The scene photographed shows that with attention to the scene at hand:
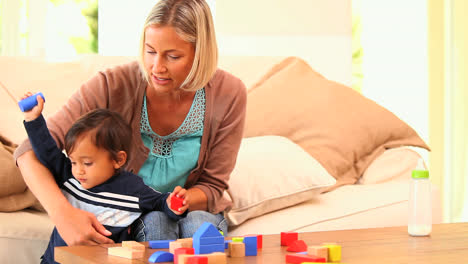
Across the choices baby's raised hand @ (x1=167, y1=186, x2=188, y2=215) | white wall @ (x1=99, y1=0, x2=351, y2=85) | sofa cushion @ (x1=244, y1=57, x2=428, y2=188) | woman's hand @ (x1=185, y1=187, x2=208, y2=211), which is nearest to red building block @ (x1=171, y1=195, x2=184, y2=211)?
baby's raised hand @ (x1=167, y1=186, x2=188, y2=215)

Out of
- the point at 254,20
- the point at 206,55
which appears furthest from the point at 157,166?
the point at 254,20

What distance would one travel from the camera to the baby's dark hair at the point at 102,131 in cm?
138

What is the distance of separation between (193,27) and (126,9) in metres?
2.21

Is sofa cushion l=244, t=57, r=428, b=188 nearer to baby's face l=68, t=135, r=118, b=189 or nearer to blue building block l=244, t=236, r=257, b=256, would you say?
baby's face l=68, t=135, r=118, b=189

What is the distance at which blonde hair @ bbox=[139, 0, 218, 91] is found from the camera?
1.49 metres

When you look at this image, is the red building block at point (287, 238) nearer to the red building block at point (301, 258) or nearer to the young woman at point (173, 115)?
the red building block at point (301, 258)

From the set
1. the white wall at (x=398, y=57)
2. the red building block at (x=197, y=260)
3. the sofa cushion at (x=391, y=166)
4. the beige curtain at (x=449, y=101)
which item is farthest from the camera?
the white wall at (x=398, y=57)

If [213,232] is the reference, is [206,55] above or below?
above

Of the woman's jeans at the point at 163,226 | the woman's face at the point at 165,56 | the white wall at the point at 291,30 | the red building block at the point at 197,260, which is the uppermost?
the white wall at the point at 291,30

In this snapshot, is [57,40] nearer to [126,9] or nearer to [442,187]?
[126,9]

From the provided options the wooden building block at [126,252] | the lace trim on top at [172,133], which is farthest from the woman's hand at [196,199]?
the wooden building block at [126,252]

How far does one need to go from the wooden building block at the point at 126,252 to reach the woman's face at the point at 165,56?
567 mm

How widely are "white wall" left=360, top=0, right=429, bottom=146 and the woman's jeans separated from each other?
10.0ft

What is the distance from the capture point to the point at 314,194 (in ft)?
6.27
